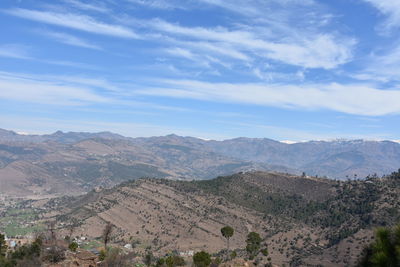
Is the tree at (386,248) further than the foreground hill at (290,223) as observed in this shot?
No

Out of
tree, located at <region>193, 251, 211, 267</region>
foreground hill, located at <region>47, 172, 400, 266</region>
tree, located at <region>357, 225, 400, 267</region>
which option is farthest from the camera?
foreground hill, located at <region>47, 172, 400, 266</region>

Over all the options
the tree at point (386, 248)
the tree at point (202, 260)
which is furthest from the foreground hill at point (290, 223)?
the tree at point (386, 248)

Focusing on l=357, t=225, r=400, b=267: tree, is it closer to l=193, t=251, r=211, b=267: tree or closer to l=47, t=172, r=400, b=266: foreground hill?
l=193, t=251, r=211, b=267: tree

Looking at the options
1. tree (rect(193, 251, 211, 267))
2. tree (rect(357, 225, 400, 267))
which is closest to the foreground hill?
tree (rect(193, 251, 211, 267))

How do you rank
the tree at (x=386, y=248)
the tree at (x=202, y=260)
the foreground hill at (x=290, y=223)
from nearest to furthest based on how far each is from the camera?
the tree at (x=386, y=248) → the tree at (x=202, y=260) → the foreground hill at (x=290, y=223)

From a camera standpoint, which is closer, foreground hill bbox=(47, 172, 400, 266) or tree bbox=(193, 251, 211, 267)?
tree bbox=(193, 251, 211, 267)

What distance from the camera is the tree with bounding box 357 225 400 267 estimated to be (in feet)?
73.2

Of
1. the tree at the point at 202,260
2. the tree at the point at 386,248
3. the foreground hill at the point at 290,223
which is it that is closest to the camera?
the tree at the point at 386,248

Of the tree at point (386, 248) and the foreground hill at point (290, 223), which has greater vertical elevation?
the tree at point (386, 248)

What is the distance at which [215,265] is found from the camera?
71.8m

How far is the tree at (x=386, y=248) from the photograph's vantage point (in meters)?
22.3

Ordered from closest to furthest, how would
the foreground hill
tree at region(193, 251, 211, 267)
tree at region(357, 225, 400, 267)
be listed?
tree at region(357, 225, 400, 267) < tree at region(193, 251, 211, 267) < the foreground hill

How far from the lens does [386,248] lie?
22812 mm

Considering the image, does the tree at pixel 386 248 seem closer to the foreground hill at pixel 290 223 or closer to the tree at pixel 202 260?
the tree at pixel 202 260
